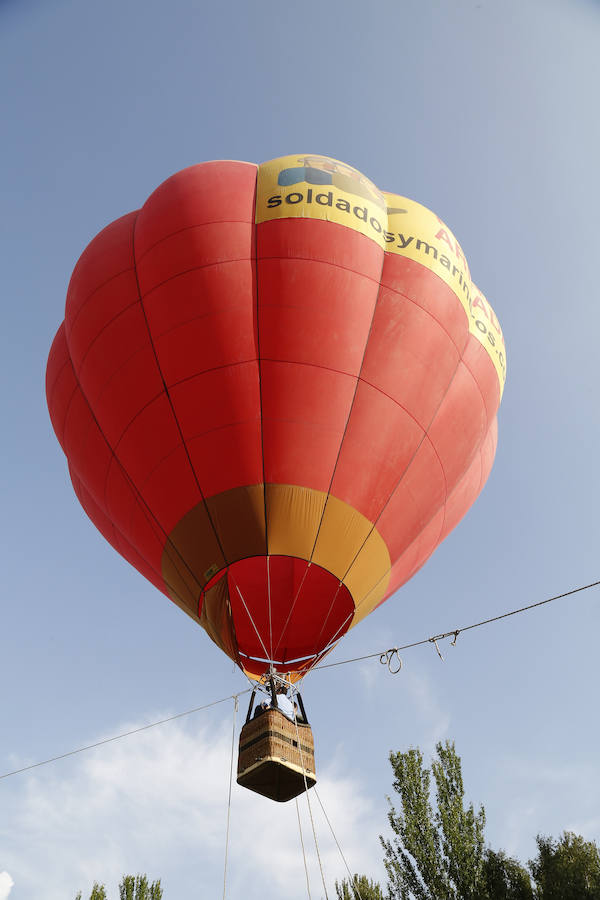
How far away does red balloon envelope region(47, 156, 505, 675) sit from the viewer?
18.9 feet

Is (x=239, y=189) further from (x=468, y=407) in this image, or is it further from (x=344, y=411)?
(x=468, y=407)

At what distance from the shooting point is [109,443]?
650cm

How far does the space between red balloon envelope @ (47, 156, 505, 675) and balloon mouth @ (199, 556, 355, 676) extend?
2cm

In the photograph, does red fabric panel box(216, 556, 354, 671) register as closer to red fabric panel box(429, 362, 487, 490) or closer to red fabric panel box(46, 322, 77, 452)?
red fabric panel box(429, 362, 487, 490)

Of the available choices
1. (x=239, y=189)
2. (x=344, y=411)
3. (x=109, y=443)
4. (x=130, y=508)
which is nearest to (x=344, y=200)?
(x=239, y=189)

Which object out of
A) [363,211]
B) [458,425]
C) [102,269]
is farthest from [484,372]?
[102,269]

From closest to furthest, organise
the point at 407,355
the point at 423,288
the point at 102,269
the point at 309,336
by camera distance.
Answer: the point at 309,336 → the point at 407,355 → the point at 423,288 → the point at 102,269

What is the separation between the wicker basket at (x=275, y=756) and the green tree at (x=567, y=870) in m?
9.79

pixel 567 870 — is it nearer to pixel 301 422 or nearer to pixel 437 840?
pixel 437 840

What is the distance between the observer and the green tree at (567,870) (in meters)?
11.6

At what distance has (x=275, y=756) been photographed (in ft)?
15.5

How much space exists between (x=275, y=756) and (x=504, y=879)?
9.57m

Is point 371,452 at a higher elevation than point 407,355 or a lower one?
lower

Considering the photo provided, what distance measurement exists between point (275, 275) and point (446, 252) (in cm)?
215
